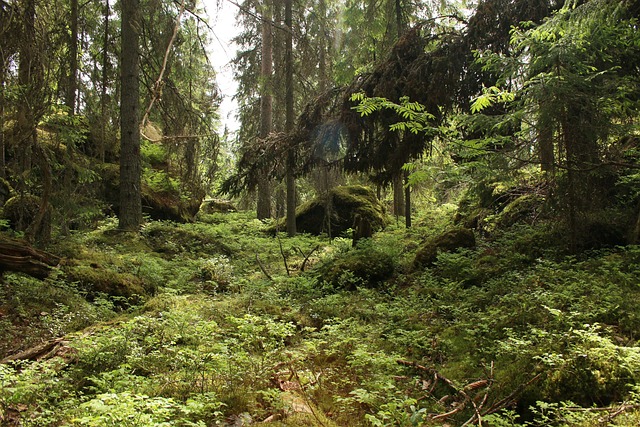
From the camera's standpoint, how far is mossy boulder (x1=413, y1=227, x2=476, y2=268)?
8.13 metres

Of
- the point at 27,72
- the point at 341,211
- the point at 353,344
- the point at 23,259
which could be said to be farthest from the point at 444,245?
the point at 27,72

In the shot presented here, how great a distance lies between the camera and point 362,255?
8328mm

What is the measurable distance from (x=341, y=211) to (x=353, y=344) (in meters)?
10.3

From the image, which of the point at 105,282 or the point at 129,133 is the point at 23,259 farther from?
the point at 129,133

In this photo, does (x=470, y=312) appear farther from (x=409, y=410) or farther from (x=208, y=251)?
(x=208, y=251)

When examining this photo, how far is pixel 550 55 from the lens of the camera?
5648mm

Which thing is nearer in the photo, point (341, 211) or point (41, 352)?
point (41, 352)

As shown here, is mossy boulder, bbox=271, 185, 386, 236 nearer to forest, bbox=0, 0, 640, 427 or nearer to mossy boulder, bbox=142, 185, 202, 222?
forest, bbox=0, 0, 640, 427

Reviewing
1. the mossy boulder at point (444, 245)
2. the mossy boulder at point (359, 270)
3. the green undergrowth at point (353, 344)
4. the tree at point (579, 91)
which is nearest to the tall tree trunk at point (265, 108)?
the mossy boulder at point (359, 270)

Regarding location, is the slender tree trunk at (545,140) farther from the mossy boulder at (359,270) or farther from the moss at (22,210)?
the moss at (22,210)

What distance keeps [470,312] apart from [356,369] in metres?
1.97

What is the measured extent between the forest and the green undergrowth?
3 centimetres

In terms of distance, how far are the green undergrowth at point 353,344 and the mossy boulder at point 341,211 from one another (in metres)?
5.97

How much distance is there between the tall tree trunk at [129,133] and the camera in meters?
10.4
